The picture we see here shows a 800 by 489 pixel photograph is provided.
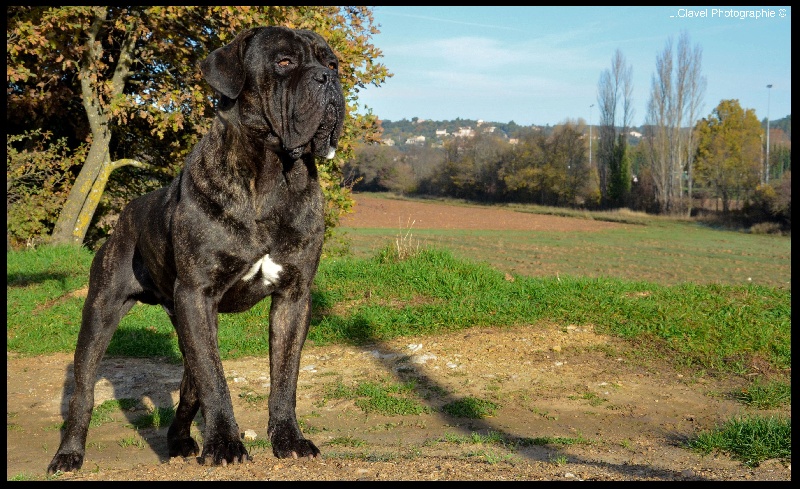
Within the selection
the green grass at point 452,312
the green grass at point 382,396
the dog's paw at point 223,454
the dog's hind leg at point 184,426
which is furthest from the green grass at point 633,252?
the dog's paw at point 223,454

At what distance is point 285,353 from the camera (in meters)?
4.32

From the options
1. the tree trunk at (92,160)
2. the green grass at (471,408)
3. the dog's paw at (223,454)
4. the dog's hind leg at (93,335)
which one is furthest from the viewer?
→ the tree trunk at (92,160)

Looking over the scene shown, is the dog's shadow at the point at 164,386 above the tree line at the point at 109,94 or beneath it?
beneath

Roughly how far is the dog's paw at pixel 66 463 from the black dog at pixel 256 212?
120 cm

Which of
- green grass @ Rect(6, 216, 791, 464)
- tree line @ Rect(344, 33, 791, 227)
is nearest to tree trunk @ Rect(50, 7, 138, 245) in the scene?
green grass @ Rect(6, 216, 791, 464)

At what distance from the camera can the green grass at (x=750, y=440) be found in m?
4.55

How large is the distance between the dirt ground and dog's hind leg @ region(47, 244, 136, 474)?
266 millimetres

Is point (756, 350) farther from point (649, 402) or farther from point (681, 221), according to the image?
point (681, 221)

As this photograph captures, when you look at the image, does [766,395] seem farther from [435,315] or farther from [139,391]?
[139,391]

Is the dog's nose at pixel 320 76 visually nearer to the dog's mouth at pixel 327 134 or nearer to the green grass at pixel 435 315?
the dog's mouth at pixel 327 134

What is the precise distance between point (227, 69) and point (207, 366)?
4.95 ft

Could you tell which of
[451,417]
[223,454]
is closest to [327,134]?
[223,454]

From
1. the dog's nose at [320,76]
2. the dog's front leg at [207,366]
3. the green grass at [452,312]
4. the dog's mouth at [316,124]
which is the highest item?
the dog's nose at [320,76]

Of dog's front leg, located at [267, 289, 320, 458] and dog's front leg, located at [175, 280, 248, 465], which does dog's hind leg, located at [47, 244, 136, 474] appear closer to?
dog's front leg, located at [175, 280, 248, 465]
